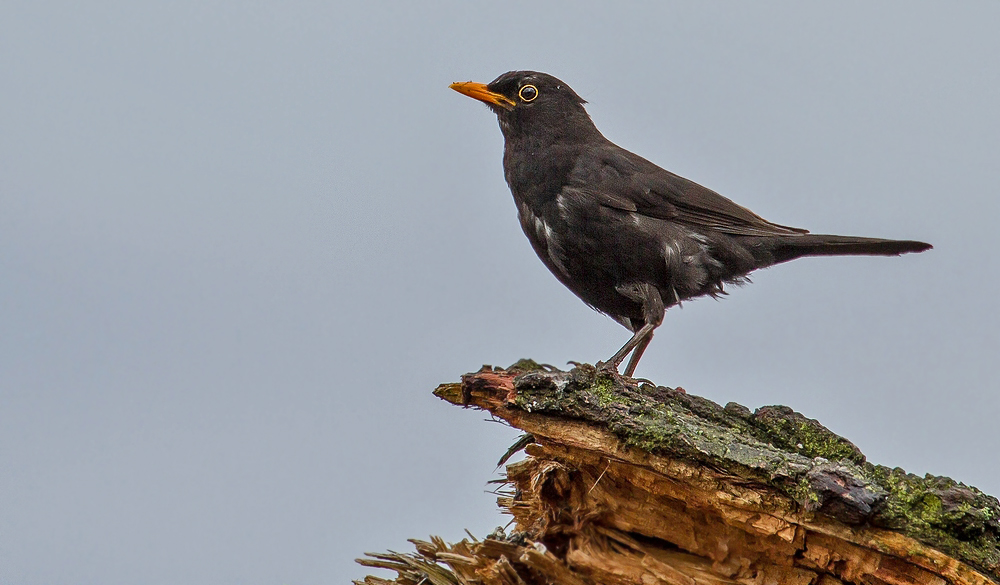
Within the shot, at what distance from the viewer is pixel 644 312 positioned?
639cm

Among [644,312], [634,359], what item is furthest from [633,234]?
[634,359]

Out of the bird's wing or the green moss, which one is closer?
the green moss

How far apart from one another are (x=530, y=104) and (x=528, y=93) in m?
0.09

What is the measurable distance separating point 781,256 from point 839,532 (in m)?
3.03

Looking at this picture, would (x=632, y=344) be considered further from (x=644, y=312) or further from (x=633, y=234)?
(x=633, y=234)

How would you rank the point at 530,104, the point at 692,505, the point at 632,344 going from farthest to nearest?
the point at 530,104 → the point at 632,344 → the point at 692,505

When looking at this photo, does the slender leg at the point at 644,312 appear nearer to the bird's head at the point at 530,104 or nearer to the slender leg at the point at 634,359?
the slender leg at the point at 634,359

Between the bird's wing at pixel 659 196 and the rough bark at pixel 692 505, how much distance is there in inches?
72.4

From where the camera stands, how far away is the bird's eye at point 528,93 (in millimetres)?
7117

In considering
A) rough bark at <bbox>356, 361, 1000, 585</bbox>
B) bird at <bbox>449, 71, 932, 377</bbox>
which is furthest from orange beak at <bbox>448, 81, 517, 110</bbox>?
rough bark at <bbox>356, 361, 1000, 585</bbox>

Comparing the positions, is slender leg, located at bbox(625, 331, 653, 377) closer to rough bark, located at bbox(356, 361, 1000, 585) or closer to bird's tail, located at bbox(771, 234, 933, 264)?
bird's tail, located at bbox(771, 234, 933, 264)

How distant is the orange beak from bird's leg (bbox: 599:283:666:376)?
1665mm

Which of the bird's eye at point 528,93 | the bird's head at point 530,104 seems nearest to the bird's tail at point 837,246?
the bird's head at point 530,104

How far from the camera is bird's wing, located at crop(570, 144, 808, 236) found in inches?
255
